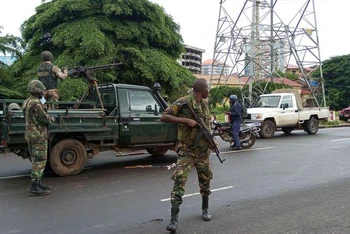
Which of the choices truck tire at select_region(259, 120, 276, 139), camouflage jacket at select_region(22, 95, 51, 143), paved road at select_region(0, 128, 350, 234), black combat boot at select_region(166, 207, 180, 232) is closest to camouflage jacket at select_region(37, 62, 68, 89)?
paved road at select_region(0, 128, 350, 234)

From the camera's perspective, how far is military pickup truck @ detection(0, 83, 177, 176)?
7.34 m

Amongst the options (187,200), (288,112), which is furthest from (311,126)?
(187,200)

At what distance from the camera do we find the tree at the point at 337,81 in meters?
48.2

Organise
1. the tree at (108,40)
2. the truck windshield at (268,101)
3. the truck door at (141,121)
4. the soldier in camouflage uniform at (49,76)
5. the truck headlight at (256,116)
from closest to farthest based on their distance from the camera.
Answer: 1. the truck door at (141,121)
2. the soldier in camouflage uniform at (49,76)
3. the truck headlight at (256,116)
4. the tree at (108,40)
5. the truck windshield at (268,101)

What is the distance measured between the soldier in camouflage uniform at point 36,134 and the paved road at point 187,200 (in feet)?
1.04

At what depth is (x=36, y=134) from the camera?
Result: 20.5 ft

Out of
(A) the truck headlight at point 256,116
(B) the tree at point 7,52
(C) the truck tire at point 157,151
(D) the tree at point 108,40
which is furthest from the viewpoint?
(D) the tree at point 108,40

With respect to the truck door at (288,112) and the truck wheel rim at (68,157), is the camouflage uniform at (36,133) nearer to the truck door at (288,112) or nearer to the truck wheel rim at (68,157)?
the truck wheel rim at (68,157)

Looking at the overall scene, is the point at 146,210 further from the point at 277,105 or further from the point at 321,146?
the point at 277,105

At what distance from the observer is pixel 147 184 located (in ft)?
23.3

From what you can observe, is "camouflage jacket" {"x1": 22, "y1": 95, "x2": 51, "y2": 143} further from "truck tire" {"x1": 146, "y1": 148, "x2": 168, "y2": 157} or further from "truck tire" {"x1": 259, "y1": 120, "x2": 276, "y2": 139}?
"truck tire" {"x1": 259, "y1": 120, "x2": 276, "y2": 139}

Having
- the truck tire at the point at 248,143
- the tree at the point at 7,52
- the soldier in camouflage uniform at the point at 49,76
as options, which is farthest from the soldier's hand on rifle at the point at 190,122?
the tree at the point at 7,52

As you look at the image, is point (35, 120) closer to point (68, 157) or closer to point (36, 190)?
point (36, 190)

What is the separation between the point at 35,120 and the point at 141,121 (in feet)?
9.29
